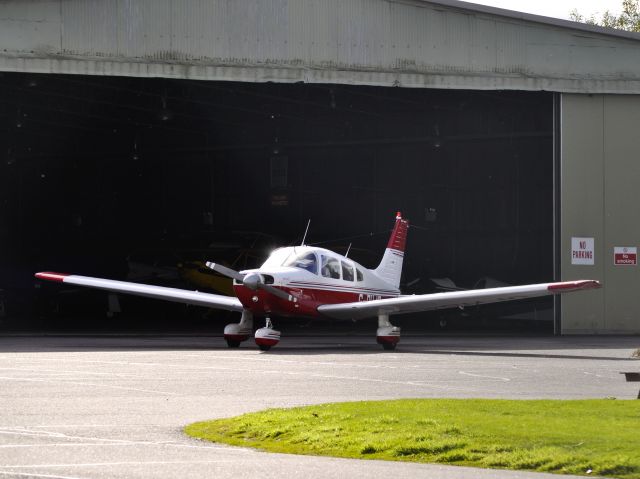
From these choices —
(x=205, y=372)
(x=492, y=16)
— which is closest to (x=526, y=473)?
(x=205, y=372)

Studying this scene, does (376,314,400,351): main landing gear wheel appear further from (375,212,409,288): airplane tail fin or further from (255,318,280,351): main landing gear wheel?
(375,212,409,288): airplane tail fin

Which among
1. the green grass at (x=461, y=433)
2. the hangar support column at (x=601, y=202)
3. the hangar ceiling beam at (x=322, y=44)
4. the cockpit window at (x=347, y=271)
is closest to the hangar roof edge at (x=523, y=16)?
the hangar ceiling beam at (x=322, y=44)

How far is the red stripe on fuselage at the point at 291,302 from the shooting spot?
23.8 metres

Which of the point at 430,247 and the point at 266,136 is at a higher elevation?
the point at 266,136

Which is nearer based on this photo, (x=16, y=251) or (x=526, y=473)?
(x=526, y=473)

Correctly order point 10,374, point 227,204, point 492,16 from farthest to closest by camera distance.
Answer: point 227,204 < point 492,16 < point 10,374

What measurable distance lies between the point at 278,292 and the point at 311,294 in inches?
46.2

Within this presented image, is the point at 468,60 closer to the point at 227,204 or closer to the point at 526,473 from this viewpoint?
the point at 227,204

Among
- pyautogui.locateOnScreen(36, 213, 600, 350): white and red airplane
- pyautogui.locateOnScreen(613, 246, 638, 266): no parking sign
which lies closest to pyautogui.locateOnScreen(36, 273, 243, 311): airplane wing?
pyautogui.locateOnScreen(36, 213, 600, 350): white and red airplane

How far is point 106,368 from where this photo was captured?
58.5 ft

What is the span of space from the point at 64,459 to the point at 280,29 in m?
21.7

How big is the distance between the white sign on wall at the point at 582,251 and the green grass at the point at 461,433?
1995cm

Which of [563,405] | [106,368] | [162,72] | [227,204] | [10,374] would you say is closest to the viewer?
[563,405]

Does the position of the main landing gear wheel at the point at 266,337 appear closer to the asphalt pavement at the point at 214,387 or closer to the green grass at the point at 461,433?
the asphalt pavement at the point at 214,387
